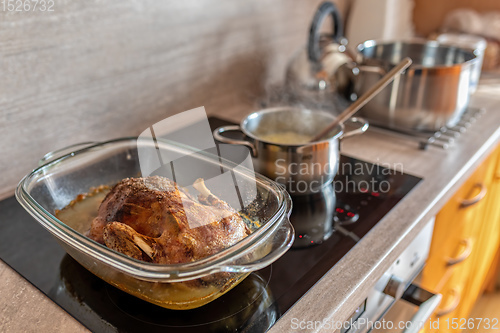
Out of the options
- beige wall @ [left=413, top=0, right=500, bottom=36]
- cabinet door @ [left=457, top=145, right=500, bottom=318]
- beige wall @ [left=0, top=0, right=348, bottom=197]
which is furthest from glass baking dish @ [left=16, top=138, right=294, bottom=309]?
beige wall @ [left=413, top=0, right=500, bottom=36]

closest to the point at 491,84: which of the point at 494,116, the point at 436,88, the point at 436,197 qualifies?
the point at 494,116

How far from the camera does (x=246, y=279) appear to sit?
661 mm

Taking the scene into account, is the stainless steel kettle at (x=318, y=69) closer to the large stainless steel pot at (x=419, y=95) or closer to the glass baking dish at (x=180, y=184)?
the large stainless steel pot at (x=419, y=95)

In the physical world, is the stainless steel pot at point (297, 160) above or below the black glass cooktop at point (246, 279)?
above

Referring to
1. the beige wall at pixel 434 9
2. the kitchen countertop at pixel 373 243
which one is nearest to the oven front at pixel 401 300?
the kitchen countertop at pixel 373 243

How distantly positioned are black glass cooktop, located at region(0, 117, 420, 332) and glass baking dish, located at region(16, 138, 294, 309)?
0.03m

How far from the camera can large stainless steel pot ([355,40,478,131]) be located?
106cm

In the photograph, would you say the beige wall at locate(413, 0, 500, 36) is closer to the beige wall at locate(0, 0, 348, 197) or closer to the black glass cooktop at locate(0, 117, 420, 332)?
the beige wall at locate(0, 0, 348, 197)

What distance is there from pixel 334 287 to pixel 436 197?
0.35 meters

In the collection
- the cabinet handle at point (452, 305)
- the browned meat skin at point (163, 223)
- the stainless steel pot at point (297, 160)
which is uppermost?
the browned meat skin at point (163, 223)

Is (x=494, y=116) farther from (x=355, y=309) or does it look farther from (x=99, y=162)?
(x=99, y=162)

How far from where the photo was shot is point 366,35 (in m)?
1.70

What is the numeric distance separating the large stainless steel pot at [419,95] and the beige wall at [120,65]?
36cm

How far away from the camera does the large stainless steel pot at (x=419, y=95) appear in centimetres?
106
